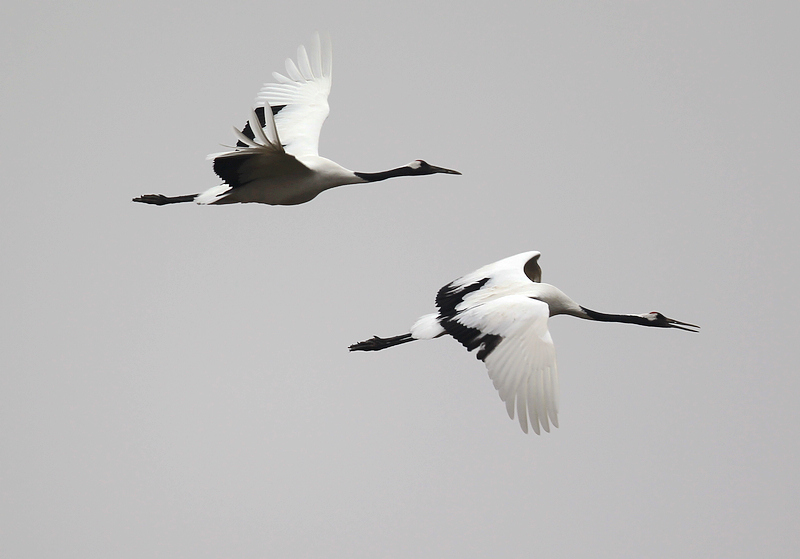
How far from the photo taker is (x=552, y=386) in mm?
8008

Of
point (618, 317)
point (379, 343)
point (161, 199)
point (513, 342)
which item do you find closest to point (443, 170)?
point (379, 343)

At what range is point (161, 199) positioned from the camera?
10586 mm

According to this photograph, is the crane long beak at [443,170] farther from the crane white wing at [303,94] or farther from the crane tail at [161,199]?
the crane tail at [161,199]

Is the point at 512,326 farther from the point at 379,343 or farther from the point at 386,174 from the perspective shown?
the point at 386,174

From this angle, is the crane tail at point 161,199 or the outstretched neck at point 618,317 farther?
the crane tail at point 161,199

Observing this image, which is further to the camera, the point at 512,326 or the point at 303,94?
the point at 303,94

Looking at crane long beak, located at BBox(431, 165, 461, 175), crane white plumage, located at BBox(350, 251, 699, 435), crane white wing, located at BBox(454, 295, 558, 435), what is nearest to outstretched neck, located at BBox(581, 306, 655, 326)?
crane white plumage, located at BBox(350, 251, 699, 435)

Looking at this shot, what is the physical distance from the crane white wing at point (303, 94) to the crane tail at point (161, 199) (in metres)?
1.22

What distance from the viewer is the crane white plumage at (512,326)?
7.98 m

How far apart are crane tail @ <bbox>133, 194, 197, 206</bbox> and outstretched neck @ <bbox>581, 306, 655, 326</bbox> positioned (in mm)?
3652

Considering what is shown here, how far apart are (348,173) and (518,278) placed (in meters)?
1.80

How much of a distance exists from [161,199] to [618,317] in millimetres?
4275

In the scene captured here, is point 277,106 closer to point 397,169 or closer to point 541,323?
point 397,169

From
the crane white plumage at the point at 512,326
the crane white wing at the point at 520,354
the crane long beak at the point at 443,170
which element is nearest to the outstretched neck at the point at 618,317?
the crane white plumage at the point at 512,326
